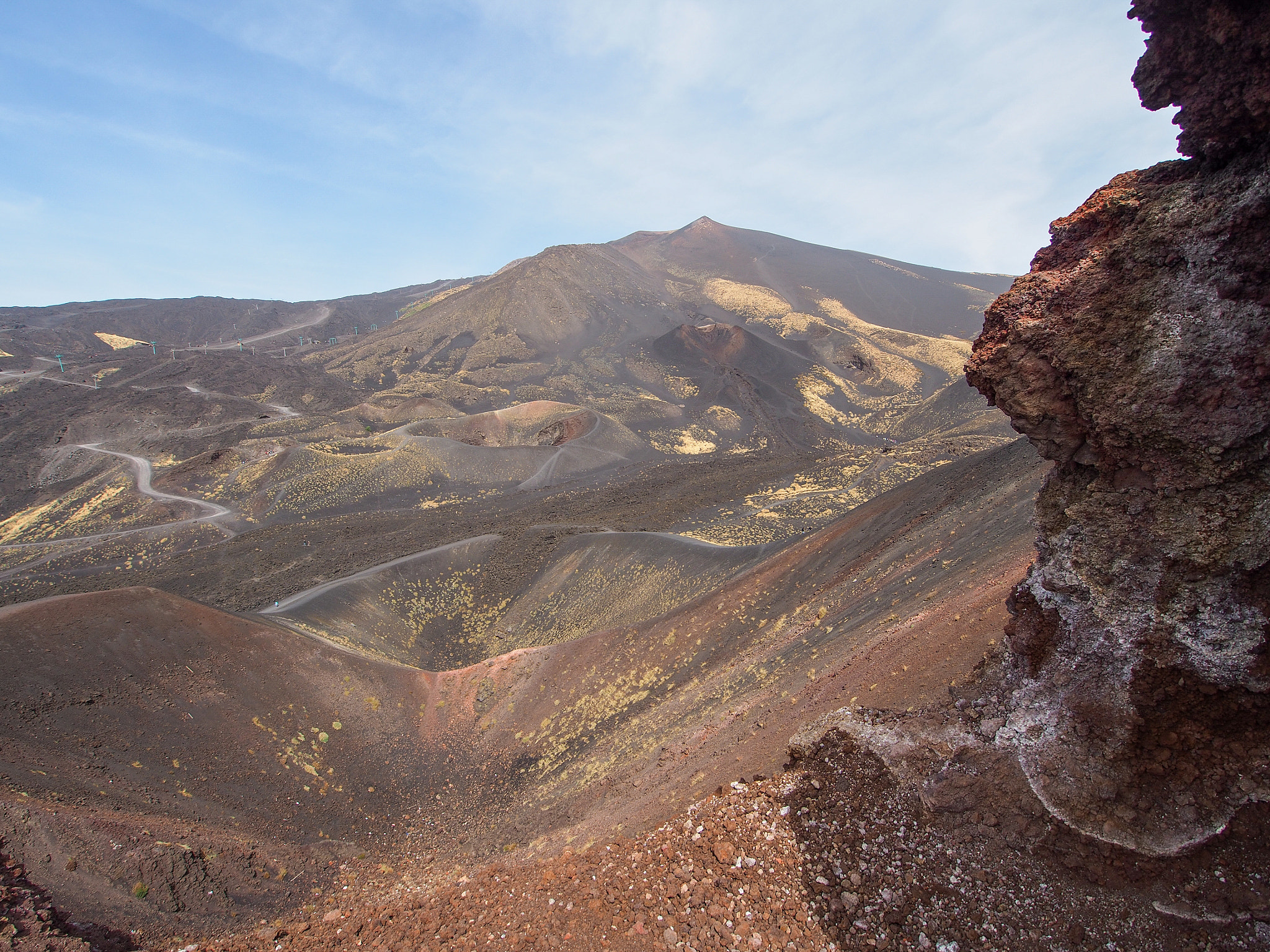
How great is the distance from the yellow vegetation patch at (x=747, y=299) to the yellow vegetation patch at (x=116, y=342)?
79.1m

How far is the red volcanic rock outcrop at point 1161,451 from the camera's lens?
3951mm

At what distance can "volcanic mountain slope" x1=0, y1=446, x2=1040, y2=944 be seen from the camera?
7.86 m

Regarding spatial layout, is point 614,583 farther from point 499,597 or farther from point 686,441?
point 686,441

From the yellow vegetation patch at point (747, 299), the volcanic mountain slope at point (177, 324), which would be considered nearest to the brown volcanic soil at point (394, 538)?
the yellow vegetation patch at point (747, 299)

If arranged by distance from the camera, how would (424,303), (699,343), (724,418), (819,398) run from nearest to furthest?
(724,418) < (819,398) < (699,343) < (424,303)

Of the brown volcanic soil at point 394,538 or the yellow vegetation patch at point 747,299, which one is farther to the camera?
the yellow vegetation patch at point 747,299

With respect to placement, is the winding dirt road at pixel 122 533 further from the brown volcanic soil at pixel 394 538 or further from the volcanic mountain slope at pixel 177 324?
the volcanic mountain slope at pixel 177 324

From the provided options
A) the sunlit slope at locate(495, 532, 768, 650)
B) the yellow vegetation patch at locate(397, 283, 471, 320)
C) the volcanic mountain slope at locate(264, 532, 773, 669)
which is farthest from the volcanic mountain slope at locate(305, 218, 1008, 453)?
the volcanic mountain slope at locate(264, 532, 773, 669)

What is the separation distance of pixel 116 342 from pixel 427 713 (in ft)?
328

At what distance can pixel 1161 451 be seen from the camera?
14.4 ft

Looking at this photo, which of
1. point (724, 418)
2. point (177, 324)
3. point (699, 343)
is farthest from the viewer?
point (177, 324)

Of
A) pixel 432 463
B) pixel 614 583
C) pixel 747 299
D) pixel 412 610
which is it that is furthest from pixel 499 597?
pixel 747 299

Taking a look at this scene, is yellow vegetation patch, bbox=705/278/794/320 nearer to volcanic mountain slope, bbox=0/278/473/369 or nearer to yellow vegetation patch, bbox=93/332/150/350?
volcanic mountain slope, bbox=0/278/473/369

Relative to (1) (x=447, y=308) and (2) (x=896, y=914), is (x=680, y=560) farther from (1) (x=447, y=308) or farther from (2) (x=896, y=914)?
(1) (x=447, y=308)
